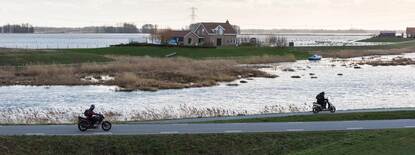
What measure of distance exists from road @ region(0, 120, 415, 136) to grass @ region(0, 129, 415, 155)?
1.14 m

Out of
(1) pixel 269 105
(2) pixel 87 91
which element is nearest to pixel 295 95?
(1) pixel 269 105

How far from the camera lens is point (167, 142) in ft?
77.4

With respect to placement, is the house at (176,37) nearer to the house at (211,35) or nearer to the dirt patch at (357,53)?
the house at (211,35)

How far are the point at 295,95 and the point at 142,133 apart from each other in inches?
1064

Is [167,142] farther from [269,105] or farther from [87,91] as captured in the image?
[87,91]

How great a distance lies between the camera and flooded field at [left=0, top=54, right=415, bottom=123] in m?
37.6

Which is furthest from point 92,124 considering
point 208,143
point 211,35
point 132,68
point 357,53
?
point 357,53

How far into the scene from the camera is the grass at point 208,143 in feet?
74.0

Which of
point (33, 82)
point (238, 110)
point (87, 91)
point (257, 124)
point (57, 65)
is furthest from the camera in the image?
point (57, 65)

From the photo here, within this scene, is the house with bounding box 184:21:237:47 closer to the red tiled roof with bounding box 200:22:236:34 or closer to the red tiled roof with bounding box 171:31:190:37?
the red tiled roof with bounding box 200:22:236:34

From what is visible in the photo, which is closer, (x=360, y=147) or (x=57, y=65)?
(x=360, y=147)

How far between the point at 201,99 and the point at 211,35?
74271 millimetres

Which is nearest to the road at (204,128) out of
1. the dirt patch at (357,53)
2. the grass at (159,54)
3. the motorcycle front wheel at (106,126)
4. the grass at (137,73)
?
the motorcycle front wheel at (106,126)

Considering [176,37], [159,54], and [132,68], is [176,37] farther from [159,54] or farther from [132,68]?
[132,68]
